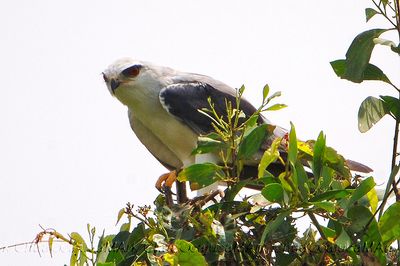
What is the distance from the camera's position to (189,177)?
109 inches

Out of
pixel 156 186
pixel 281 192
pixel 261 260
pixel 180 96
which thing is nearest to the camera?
pixel 281 192

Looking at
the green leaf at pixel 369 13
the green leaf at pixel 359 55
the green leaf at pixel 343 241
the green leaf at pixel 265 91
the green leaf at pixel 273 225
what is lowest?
the green leaf at pixel 343 241

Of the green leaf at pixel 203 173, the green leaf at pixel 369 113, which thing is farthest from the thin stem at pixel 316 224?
the green leaf at pixel 369 113

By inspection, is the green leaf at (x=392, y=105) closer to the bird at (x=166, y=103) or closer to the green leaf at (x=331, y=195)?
the green leaf at (x=331, y=195)

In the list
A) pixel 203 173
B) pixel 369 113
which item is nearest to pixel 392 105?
pixel 369 113

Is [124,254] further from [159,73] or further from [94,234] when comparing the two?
[159,73]

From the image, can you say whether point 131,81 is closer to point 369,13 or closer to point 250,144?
point 369,13

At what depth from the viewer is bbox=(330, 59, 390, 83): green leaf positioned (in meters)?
2.92

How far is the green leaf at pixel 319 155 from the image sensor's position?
263 centimetres

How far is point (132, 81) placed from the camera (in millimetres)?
6250

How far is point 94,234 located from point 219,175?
47 centimetres

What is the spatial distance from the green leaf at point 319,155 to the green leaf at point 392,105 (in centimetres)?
36

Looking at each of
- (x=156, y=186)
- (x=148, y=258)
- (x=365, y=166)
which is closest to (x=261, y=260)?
(x=148, y=258)

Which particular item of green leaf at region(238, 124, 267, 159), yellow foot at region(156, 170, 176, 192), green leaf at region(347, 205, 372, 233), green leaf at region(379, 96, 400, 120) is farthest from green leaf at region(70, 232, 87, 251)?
yellow foot at region(156, 170, 176, 192)
